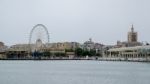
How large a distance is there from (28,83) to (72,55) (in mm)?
143072

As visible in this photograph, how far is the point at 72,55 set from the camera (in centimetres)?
18325

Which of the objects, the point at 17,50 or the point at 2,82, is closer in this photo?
the point at 2,82

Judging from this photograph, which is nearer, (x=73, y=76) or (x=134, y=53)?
(x=73, y=76)

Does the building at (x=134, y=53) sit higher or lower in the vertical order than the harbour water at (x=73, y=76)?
higher

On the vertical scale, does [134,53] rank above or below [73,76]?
above

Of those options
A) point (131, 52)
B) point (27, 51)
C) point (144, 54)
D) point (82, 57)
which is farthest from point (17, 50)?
point (144, 54)

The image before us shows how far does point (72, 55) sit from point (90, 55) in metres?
7.13

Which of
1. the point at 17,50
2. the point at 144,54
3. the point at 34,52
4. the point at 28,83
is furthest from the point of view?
the point at 17,50

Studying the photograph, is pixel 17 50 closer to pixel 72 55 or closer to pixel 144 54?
pixel 72 55

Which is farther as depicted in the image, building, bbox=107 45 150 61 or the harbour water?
building, bbox=107 45 150 61

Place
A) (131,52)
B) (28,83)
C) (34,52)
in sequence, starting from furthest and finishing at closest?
1. (34,52)
2. (131,52)
3. (28,83)

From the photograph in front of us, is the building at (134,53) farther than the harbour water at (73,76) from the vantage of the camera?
Yes

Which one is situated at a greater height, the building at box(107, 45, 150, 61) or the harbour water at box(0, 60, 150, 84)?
the building at box(107, 45, 150, 61)

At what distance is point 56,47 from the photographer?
197 meters
